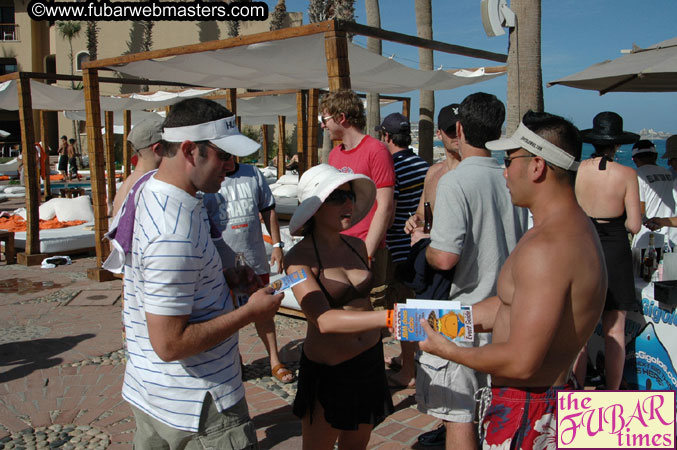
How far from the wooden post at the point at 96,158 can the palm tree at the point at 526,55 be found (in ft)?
19.0

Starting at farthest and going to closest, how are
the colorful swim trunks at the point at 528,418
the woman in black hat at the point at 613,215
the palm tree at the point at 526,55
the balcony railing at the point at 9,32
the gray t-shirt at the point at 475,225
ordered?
the balcony railing at the point at 9,32, the palm tree at the point at 526,55, the woman in black hat at the point at 613,215, the gray t-shirt at the point at 475,225, the colorful swim trunks at the point at 528,418

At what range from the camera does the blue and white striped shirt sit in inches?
70.3

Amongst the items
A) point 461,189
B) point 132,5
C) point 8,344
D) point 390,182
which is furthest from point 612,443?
point 132,5

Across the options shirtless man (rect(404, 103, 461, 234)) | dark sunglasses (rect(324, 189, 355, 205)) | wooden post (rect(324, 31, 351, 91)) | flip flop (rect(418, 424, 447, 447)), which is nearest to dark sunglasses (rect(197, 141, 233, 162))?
dark sunglasses (rect(324, 189, 355, 205))

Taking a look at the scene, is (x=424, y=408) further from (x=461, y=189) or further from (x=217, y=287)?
(x=217, y=287)

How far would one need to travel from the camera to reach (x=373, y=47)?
42.4 ft

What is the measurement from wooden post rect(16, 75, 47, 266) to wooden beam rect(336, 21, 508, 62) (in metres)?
6.02

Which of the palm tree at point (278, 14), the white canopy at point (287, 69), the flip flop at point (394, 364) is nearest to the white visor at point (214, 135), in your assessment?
the flip flop at point (394, 364)

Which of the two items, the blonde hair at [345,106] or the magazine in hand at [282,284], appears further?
the blonde hair at [345,106]

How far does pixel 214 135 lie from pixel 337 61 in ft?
10.7

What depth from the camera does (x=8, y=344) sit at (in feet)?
17.8

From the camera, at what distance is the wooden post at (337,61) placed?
194 inches

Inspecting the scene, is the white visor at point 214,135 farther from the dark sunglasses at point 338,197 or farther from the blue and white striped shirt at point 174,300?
the dark sunglasses at point 338,197

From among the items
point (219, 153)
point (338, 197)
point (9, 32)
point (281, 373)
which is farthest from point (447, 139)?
point (9, 32)
